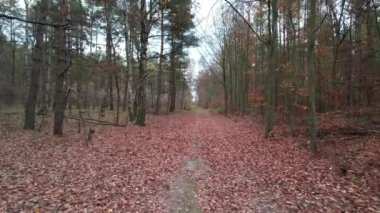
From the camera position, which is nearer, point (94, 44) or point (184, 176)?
point (184, 176)

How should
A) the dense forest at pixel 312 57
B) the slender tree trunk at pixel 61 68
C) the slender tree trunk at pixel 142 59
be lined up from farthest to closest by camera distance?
the slender tree trunk at pixel 142 59, the dense forest at pixel 312 57, the slender tree trunk at pixel 61 68

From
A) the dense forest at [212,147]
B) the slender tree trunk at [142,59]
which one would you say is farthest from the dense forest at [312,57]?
the slender tree trunk at [142,59]

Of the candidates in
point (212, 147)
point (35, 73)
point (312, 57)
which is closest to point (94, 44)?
point (35, 73)

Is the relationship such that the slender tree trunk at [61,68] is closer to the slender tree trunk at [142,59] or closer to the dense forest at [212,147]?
the dense forest at [212,147]

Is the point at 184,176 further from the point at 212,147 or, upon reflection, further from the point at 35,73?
the point at 35,73

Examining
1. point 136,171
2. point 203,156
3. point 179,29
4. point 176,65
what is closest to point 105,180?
point 136,171

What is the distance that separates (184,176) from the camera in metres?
9.09

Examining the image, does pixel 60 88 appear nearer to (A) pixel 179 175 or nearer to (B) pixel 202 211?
(A) pixel 179 175

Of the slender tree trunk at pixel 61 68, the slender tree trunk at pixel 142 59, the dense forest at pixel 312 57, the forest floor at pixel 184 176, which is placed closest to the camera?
the forest floor at pixel 184 176

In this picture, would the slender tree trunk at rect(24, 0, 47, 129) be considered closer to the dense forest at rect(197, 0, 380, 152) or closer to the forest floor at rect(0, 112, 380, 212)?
the forest floor at rect(0, 112, 380, 212)

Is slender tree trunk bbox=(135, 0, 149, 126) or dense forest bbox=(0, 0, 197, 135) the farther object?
slender tree trunk bbox=(135, 0, 149, 126)

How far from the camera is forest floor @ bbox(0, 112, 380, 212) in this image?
264 inches

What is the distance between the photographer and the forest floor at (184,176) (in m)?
6.70

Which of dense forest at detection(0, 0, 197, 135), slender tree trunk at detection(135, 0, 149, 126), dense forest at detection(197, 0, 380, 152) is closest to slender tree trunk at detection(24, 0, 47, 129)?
dense forest at detection(0, 0, 197, 135)
